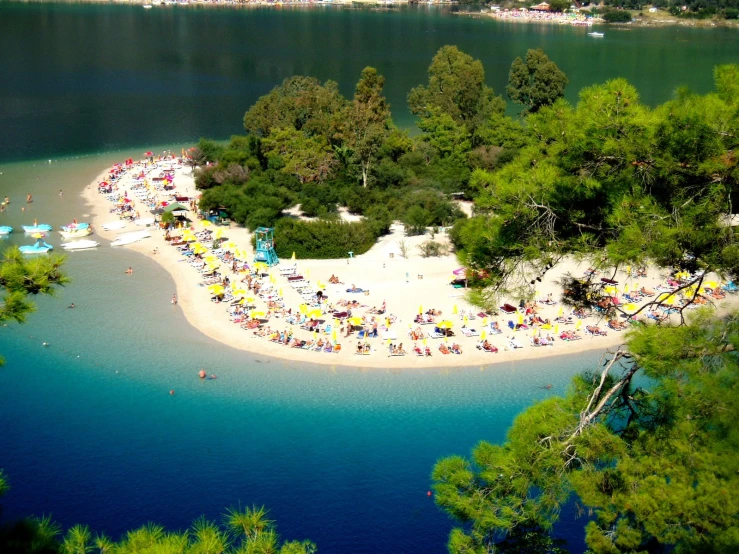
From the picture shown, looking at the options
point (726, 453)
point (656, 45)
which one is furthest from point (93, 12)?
point (726, 453)

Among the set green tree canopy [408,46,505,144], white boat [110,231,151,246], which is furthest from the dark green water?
white boat [110,231,151,246]

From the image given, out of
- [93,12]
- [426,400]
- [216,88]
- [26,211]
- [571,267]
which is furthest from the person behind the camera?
[93,12]

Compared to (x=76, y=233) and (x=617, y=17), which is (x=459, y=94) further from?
(x=617, y=17)

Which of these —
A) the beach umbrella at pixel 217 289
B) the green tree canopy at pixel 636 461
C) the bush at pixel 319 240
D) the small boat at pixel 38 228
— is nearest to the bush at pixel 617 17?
the bush at pixel 319 240

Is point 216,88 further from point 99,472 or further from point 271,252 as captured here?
point 99,472

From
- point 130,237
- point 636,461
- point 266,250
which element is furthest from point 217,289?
point 636,461

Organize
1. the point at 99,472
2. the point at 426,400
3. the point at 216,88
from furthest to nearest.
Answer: the point at 216,88, the point at 426,400, the point at 99,472

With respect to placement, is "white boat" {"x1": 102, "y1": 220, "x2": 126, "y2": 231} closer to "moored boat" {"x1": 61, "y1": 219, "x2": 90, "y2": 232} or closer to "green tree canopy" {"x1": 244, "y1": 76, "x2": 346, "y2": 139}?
"moored boat" {"x1": 61, "y1": 219, "x2": 90, "y2": 232}
